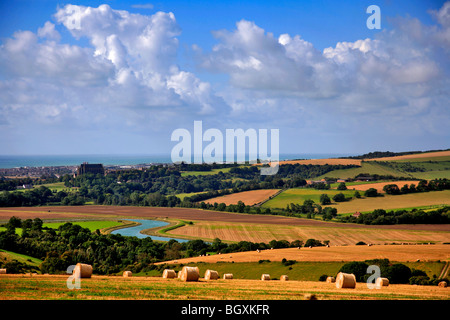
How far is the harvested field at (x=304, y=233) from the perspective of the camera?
66688mm

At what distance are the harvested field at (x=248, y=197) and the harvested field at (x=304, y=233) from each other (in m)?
31.2

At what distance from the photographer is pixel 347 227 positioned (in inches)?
3184

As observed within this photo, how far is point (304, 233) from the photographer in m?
74.1

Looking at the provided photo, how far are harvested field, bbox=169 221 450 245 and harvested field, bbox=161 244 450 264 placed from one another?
43.7 ft

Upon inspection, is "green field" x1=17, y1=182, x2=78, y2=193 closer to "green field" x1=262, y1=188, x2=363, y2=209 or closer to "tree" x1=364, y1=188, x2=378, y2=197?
"green field" x1=262, y1=188, x2=363, y2=209

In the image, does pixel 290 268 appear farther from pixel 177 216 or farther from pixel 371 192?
pixel 371 192

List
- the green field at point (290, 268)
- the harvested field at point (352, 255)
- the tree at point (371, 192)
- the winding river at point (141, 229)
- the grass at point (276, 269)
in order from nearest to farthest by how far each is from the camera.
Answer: the green field at point (290, 268)
the grass at point (276, 269)
the harvested field at point (352, 255)
the winding river at point (141, 229)
the tree at point (371, 192)

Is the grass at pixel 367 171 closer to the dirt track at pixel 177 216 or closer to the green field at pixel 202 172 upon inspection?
the green field at pixel 202 172

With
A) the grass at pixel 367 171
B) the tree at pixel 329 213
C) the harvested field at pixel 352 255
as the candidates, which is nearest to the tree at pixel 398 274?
the harvested field at pixel 352 255

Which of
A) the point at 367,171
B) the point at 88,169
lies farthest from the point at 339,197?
the point at 88,169

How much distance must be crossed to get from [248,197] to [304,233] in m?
49.1

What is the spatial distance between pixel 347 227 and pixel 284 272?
44139mm
